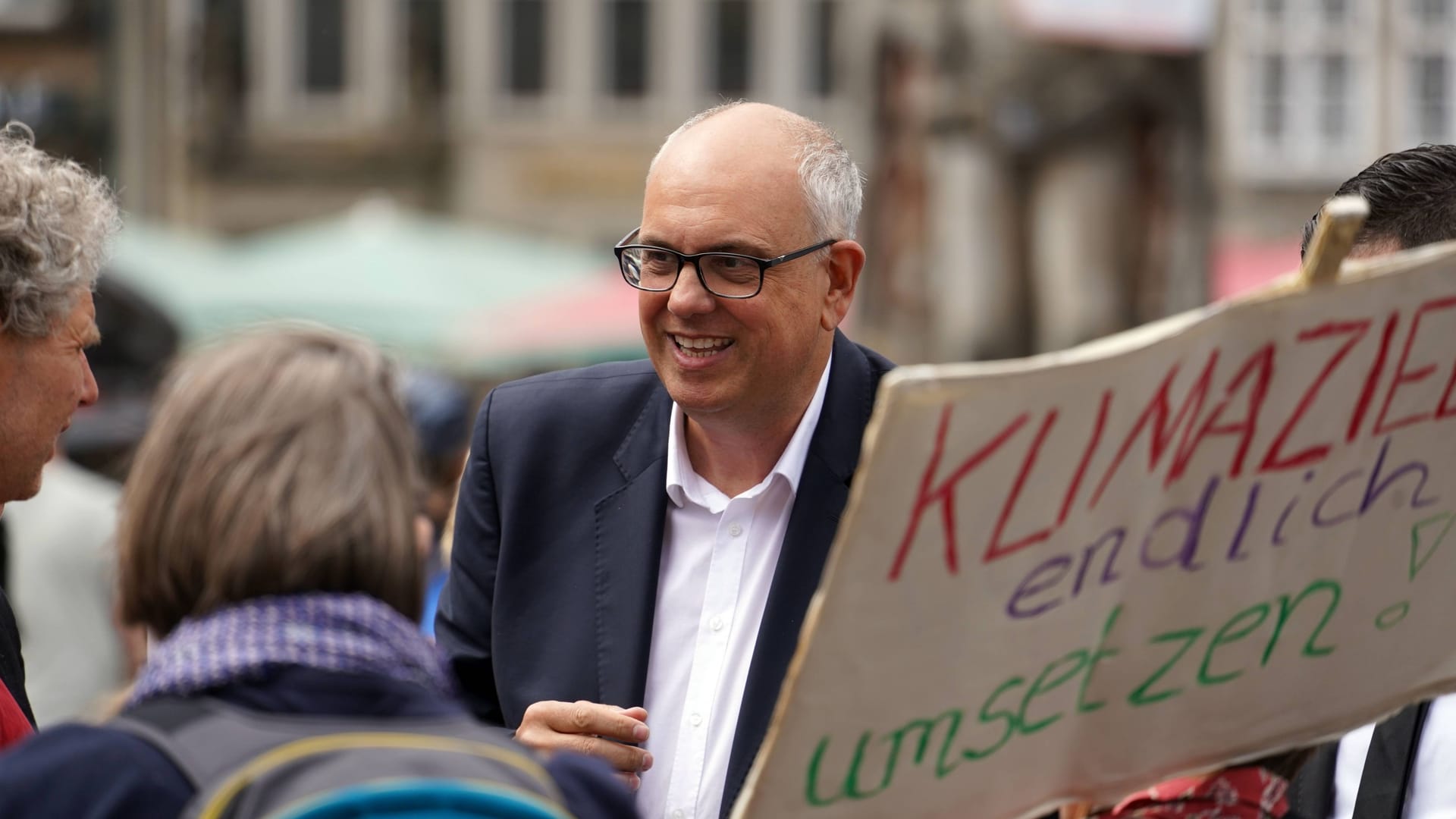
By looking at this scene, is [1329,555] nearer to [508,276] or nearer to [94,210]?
[94,210]

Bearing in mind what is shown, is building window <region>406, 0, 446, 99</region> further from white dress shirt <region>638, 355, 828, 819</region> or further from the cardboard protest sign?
the cardboard protest sign

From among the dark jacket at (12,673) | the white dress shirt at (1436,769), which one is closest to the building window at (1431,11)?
the white dress shirt at (1436,769)

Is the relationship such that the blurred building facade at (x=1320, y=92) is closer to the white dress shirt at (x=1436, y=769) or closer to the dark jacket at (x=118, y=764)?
the white dress shirt at (x=1436, y=769)

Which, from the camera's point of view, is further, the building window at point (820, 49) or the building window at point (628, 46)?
the building window at point (628, 46)

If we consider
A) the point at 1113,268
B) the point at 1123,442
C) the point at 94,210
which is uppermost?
the point at 94,210

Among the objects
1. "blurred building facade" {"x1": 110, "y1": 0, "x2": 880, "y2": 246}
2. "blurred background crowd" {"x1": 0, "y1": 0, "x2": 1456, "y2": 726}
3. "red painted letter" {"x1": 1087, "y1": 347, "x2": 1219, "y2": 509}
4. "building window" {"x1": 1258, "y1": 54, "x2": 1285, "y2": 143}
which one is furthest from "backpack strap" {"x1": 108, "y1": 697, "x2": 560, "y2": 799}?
"building window" {"x1": 1258, "y1": 54, "x2": 1285, "y2": 143}

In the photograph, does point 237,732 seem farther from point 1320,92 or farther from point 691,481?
point 1320,92

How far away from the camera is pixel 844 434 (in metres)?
2.77

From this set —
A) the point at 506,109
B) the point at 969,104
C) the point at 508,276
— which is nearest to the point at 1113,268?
the point at 969,104

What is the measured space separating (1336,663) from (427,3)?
82.9 feet

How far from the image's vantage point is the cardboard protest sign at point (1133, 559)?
173 cm

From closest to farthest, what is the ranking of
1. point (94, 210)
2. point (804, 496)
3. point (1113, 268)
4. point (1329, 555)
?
point (1329, 555) < point (94, 210) < point (804, 496) < point (1113, 268)

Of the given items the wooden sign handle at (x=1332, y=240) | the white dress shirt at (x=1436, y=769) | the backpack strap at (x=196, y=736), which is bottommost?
the white dress shirt at (x=1436, y=769)

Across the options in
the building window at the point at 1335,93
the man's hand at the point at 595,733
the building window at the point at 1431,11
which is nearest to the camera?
the man's hand at the point at 595,733
